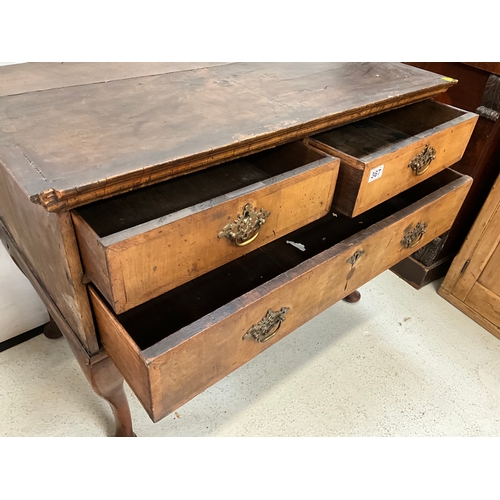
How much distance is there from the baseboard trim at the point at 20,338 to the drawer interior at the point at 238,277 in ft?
1.81

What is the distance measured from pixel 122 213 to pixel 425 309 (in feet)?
3.59

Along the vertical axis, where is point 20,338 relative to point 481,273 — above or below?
below

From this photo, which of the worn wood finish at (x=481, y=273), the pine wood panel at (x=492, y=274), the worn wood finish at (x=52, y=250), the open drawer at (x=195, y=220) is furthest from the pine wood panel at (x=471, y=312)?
the worn wood finish at (x=52, y=250)

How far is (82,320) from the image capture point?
673 mm

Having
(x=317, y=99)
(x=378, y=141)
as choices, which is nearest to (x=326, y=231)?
(x=378, y=141)

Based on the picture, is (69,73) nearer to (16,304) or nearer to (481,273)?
(16,304)

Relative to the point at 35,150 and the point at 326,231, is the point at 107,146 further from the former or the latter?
the point at 326,231

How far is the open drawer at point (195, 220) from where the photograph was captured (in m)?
0.55

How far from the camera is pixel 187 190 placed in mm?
771

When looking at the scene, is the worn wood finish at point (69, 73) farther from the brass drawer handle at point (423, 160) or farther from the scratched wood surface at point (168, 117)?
the brass drawer handle at point (423, 160)

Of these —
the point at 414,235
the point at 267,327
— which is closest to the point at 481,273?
the point at 414,235

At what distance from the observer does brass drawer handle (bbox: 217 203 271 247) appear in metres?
0.64

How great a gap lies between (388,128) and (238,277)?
0.51 meters

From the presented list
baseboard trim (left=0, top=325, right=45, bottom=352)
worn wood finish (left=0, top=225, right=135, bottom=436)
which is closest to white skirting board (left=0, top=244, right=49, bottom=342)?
baseboard trim (left=0, top=325, right=45, bottom=352)
